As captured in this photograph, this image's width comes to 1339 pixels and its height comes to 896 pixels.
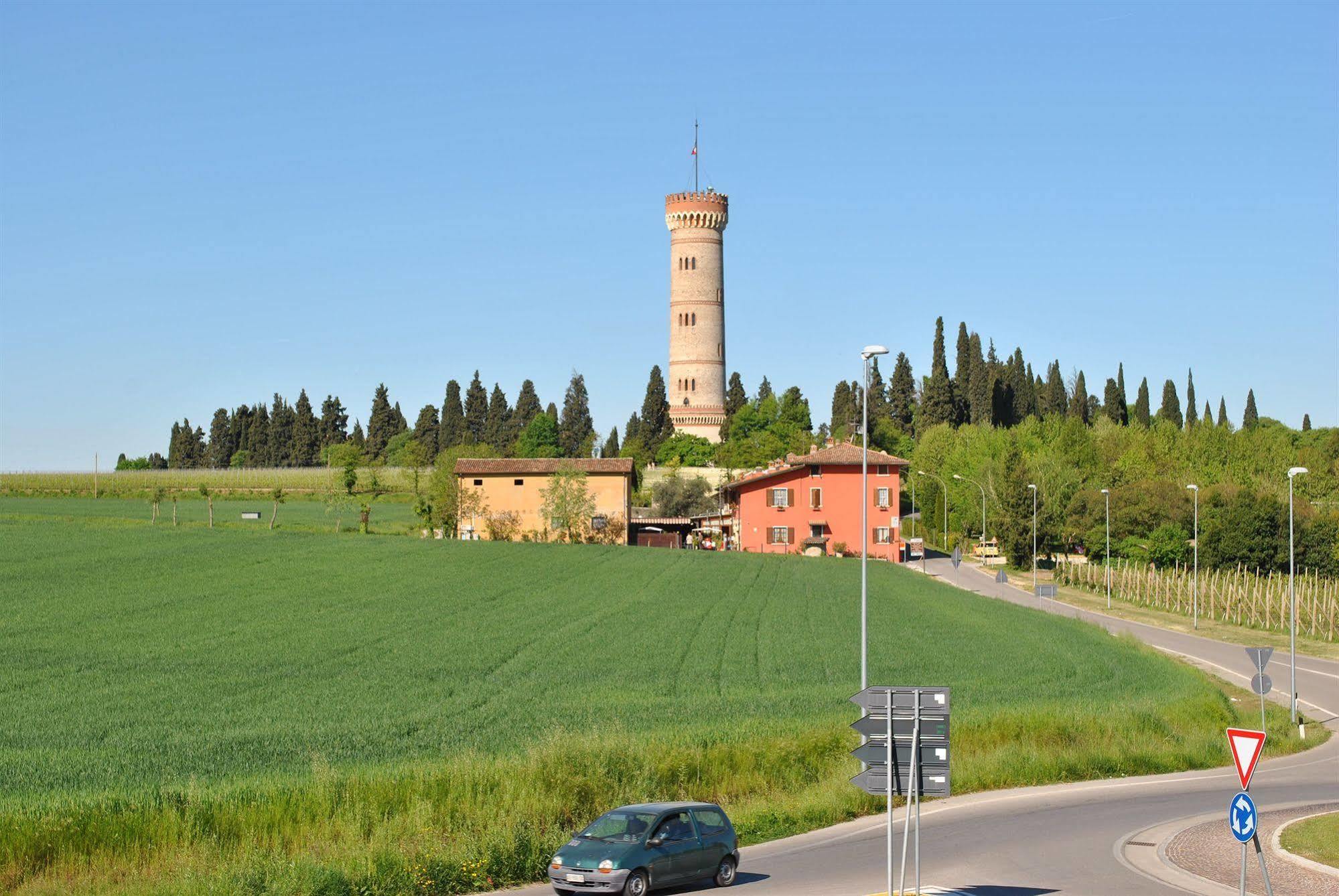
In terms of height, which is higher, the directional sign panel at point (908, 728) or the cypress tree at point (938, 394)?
the cypress tree at point (938, 394)

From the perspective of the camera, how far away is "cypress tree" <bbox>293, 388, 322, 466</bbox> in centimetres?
16388

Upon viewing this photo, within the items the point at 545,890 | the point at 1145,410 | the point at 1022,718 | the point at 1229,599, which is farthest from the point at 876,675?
the point at 1145,410

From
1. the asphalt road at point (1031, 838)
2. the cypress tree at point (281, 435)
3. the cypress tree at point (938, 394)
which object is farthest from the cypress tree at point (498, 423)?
the asphalt road at point (1031, 838)

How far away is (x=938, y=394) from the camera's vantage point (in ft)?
460

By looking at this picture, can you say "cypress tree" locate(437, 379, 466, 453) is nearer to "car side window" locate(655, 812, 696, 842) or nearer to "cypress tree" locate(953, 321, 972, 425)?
"cypress tree" locate(953, 321, 972, 425)

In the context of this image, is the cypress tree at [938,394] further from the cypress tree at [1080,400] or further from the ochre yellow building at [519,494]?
the ochre yellow building at [519,494]

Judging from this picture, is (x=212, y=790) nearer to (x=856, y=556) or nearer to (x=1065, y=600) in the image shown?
(x=1065, y=600)

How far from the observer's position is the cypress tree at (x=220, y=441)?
173 meters

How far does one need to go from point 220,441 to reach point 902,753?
167314 millimetres

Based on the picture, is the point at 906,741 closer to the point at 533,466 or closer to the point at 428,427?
the point at 533,466

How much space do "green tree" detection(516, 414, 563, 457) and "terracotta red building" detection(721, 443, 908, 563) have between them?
55.3m

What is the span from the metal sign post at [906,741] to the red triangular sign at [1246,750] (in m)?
3.71

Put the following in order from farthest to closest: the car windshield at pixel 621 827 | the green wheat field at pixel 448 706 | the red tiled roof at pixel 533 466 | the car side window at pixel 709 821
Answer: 1. the red tiled roof at pixel 533 466
2. the green wheat field at pixel 448 706
3. the car side window at pixel 709 821
4. the car windshield at pixel 621 827

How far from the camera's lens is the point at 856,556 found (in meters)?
A: 94.1
